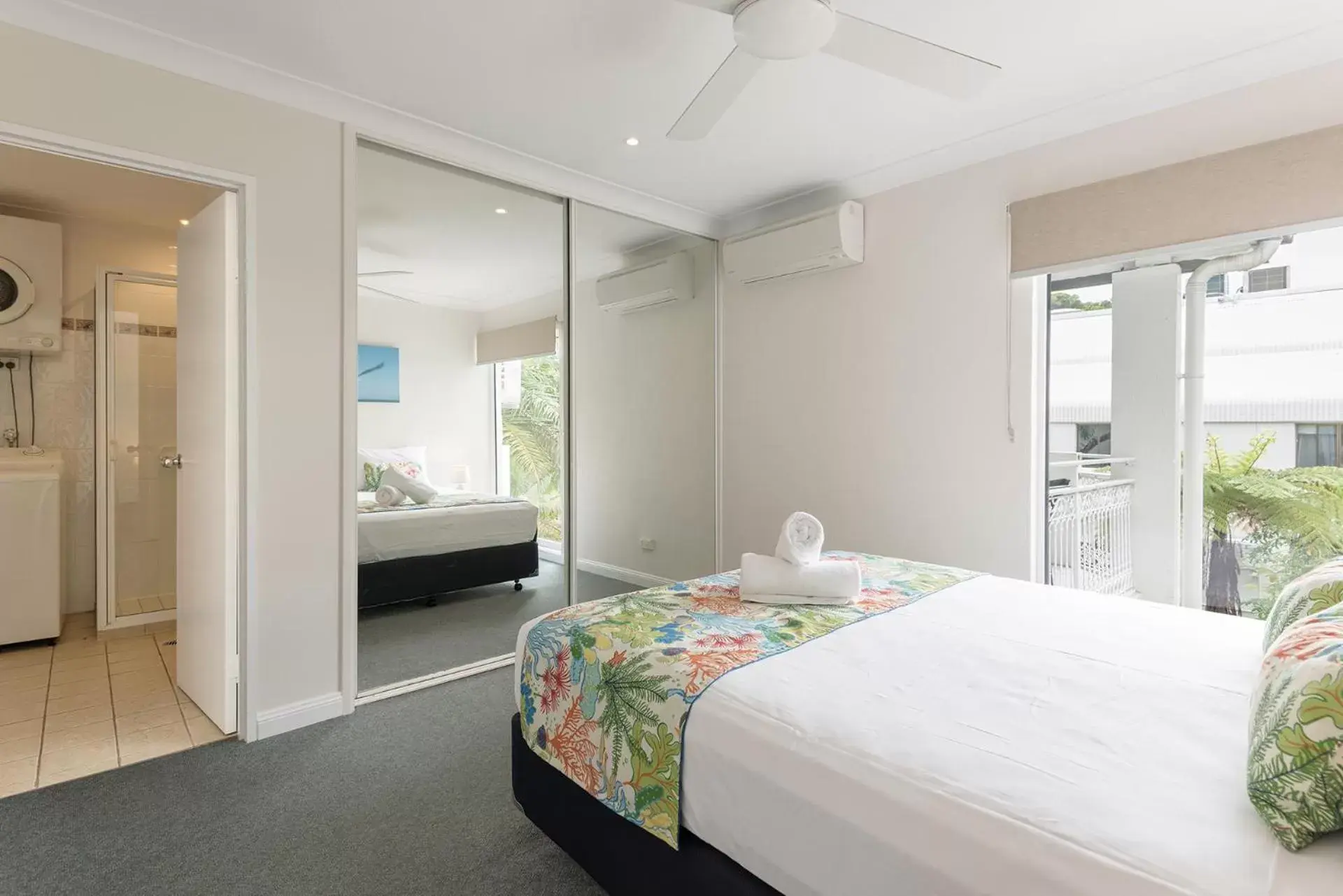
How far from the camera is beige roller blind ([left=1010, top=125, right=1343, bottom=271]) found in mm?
2332

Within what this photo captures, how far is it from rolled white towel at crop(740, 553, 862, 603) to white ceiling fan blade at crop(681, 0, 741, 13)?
5.23 ft

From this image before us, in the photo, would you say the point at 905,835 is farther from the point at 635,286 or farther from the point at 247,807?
the point at 635,286

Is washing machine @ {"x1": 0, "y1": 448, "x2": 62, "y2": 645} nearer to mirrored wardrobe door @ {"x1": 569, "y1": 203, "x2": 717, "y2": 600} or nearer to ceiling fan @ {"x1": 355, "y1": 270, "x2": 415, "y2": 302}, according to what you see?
ceiling fan @ {"x1": 355, "y1": 270, "x2": 415, "y2": 302}

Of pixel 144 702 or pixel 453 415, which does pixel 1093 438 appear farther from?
pixel 144 702

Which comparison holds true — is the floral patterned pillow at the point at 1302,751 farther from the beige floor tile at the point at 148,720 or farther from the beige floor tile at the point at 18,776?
the beige floor tile at the point at 148,720

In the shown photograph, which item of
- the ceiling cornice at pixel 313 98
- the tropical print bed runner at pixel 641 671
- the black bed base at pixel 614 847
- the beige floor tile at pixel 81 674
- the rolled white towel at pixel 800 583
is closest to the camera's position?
the black bed base at pixel 614 847

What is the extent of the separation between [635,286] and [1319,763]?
3.58m

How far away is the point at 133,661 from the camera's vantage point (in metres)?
3.38

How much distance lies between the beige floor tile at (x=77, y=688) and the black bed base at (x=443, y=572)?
1.37m

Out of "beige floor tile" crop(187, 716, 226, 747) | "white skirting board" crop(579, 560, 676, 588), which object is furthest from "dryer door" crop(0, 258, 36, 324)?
"white skirting board" crop(579, 560, 676, 588)

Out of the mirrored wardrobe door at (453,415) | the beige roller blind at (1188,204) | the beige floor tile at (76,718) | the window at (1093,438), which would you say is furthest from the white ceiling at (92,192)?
the window at (1093,438)

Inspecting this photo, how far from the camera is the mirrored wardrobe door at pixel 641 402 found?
3.70 metres

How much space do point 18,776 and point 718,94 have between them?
10.9 feet

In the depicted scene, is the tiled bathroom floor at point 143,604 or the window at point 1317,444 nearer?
the window at point 1317,444
